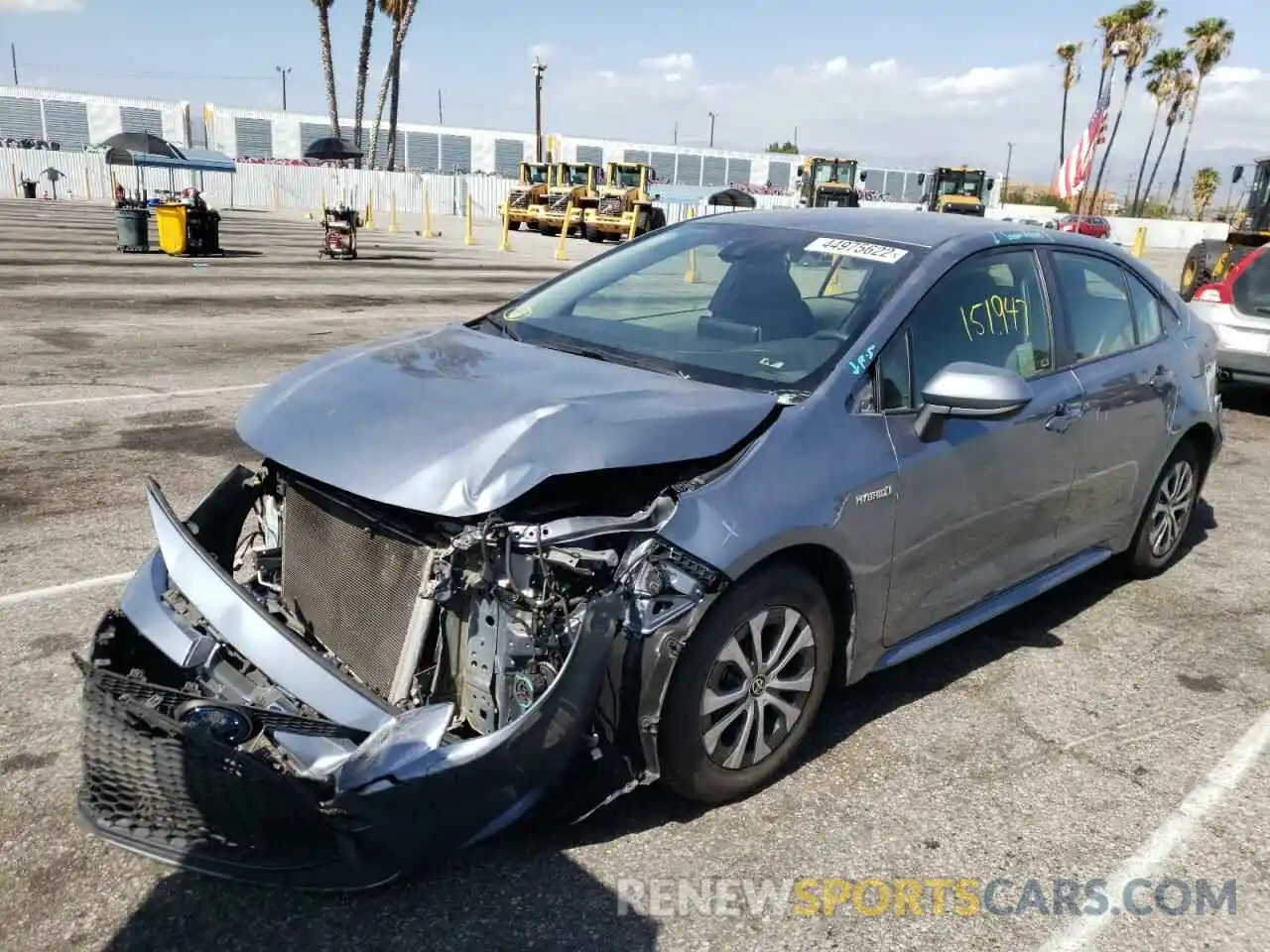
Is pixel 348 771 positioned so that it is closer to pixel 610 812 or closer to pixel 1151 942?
pixel 610 812

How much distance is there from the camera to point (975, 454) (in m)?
3.64

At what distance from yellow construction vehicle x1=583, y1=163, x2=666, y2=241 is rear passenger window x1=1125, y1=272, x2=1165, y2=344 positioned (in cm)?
2863

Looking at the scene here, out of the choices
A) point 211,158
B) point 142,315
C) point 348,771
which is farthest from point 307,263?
point 211,158

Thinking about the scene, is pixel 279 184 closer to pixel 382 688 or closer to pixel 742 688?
pixel 382 688

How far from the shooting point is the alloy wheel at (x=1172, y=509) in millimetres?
5090

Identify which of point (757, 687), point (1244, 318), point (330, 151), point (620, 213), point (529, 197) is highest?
point (330, 151)

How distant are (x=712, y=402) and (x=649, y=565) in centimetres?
64

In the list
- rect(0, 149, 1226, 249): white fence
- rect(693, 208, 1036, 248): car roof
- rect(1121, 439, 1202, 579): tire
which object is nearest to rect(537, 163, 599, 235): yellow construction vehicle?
rect(0, 149, 1226, 249): white fence

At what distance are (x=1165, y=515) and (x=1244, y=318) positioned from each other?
5472 millimetres

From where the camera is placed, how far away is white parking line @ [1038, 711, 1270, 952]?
275 centimetres

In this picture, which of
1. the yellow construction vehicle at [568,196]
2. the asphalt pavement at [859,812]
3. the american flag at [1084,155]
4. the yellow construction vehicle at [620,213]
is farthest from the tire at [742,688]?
the yellow construction vehicle at [568,196]

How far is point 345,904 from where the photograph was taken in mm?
2648

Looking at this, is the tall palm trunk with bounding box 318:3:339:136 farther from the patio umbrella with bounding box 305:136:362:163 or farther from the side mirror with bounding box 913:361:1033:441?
the side mirror with bounding box 913:361:1033:441

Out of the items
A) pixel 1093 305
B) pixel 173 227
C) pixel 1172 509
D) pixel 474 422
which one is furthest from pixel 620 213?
pixel 474 422
